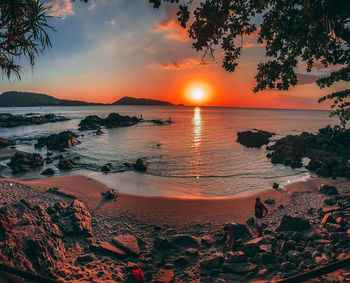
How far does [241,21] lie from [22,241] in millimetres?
12059

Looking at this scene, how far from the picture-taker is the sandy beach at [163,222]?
280 inches

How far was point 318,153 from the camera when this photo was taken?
2933cm

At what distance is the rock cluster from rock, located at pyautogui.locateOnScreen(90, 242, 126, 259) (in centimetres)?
2145

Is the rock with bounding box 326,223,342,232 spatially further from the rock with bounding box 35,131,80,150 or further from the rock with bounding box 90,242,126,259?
the rock with bounding box 35,131,80,150

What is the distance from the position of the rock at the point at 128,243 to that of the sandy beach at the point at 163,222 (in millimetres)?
262

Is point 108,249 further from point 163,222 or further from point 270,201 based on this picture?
point 270,201

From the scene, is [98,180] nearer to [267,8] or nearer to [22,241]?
[22,241]

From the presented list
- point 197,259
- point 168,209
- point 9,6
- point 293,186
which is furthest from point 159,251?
point 293,186

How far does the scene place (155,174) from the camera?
2134 centimetres

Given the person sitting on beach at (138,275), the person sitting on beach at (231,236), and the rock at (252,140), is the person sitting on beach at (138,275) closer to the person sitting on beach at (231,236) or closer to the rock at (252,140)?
the person sitting on beach at (231,236)

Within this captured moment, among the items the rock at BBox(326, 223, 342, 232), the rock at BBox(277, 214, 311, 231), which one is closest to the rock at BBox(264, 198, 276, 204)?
the rock at BBox(277, 214, 311, 231)

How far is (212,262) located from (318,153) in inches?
1200

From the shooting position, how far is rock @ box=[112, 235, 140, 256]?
8.36m

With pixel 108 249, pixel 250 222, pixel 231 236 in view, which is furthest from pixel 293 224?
pixel 108 249
